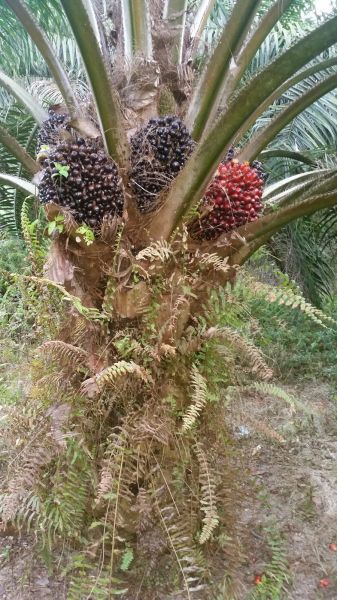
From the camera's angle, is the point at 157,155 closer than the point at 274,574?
Yes

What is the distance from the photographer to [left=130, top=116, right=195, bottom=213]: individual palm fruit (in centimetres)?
184

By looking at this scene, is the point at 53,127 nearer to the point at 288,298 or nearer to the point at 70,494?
the point at 288,298

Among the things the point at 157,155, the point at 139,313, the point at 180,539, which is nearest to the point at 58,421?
the point at 139,313

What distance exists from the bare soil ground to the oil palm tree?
0.68ft

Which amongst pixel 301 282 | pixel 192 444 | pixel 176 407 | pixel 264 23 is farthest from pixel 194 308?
pixel 301 282

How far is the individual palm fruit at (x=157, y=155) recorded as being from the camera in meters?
1.84

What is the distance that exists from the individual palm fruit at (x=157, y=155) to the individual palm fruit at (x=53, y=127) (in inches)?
11.8

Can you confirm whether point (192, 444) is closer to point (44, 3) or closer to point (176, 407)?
point (176, 407)

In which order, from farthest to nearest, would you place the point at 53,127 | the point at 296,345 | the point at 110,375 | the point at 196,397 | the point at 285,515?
1. the point at 296,345
2. the point at 285,515
3. the point at 53,127
4. the point at 196,397
5. the point at 110,375

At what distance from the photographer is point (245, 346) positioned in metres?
1.80

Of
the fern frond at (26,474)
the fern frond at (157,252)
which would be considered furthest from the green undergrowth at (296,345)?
the fern frond at (26,474)

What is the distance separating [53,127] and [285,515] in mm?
2058

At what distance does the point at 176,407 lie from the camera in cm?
191

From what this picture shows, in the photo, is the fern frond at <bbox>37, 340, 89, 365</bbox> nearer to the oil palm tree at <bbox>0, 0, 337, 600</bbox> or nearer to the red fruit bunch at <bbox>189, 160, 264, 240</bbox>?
the oil palm tree at <bbox>0, 0, 337, 600</bbox>
